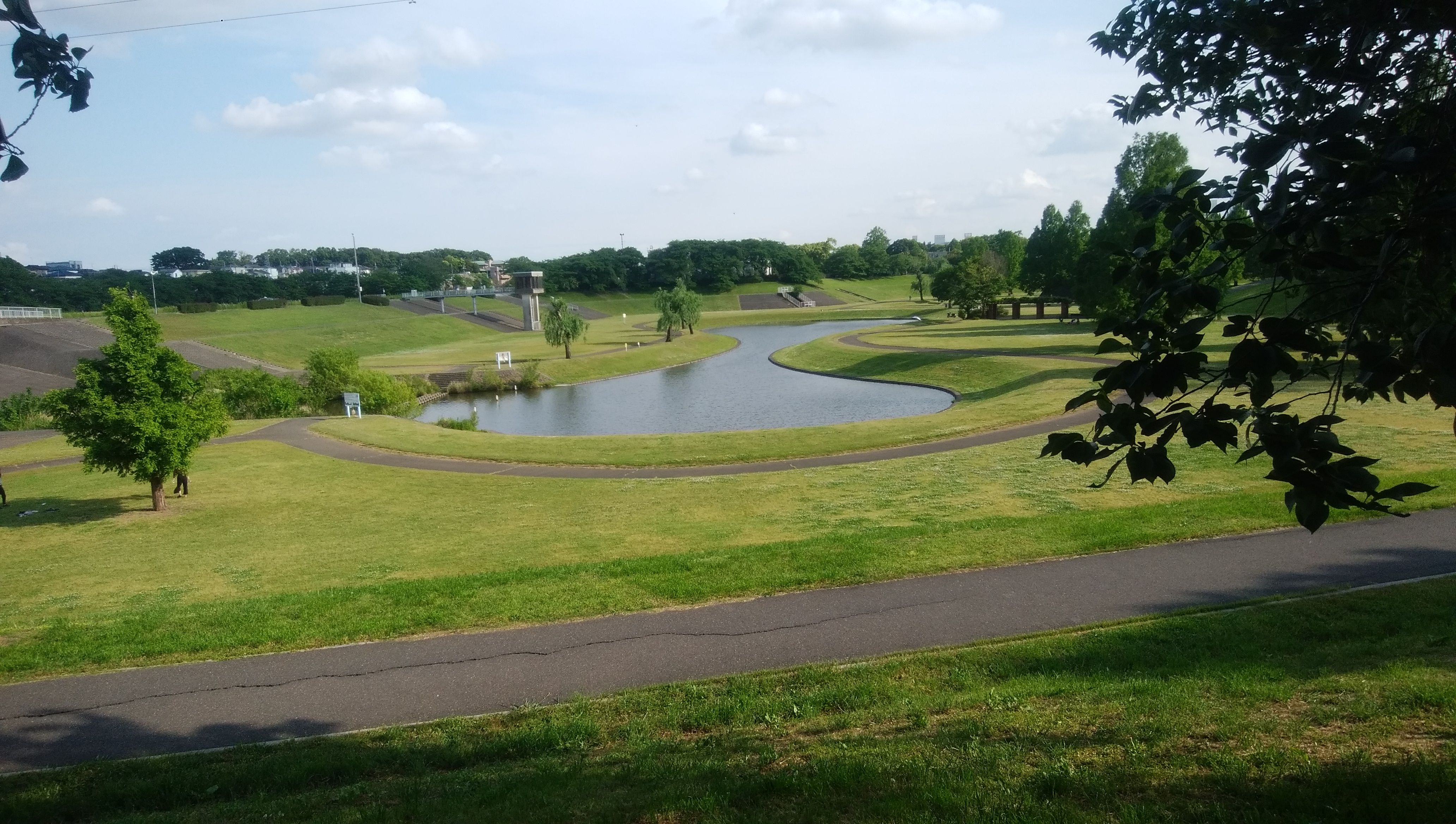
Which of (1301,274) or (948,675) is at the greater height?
(1301,274)

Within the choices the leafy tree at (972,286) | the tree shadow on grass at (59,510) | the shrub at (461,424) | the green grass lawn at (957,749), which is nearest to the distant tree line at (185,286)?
the shrub at (461,424)

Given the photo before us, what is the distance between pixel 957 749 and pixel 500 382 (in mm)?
55508

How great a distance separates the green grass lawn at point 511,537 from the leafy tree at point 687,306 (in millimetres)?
63786

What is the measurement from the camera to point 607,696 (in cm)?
794

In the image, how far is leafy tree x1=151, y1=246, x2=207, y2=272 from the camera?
172 m

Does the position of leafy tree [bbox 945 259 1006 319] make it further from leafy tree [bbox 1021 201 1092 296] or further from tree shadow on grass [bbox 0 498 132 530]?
tree shadow on grass [bbox 0 498 132 530]

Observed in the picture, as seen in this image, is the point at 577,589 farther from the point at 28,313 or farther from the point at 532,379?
the point at 28,313

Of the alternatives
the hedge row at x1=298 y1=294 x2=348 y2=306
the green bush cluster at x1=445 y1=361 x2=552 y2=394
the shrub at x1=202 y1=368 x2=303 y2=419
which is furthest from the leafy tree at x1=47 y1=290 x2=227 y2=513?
the hedge row at x1=298 y1=294 x2=348 y2=306

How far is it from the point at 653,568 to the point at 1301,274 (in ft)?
29.8

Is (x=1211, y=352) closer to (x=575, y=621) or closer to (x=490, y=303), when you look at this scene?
(x=575, y=621)

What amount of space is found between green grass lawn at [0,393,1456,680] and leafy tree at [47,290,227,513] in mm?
1451

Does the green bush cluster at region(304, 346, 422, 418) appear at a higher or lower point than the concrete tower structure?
lower

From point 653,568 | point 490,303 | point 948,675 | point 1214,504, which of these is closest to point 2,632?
point 653,568

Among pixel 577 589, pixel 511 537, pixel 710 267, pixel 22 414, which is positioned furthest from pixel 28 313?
pixel 710 267
